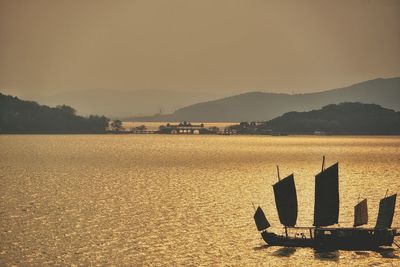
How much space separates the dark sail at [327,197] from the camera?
183ft

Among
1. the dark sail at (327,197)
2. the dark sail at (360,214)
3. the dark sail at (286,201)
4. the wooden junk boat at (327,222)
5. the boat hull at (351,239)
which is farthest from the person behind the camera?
the dark sail at (360,214)

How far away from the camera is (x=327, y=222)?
55.7 m

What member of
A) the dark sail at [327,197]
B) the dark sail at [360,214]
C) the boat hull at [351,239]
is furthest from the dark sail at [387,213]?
the dark sail at [327,197]

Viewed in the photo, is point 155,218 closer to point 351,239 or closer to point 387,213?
point 351,239

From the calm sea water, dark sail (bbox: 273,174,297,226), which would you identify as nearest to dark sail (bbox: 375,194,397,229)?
the calm sea water

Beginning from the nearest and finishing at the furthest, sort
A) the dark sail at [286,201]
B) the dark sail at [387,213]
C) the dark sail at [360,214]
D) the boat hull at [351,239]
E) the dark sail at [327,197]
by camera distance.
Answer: the boat hull at [351,239], the dark sail at [387,213], the dark sail at [327,197], the dark sail at [286,201], the dark sail at [360,214]

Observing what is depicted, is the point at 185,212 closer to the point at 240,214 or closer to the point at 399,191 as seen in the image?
the point at 240,214

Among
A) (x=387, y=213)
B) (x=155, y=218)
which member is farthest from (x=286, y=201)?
(x=155, y=218)

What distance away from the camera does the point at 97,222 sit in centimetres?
6669

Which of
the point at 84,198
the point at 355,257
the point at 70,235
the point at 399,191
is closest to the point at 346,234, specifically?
the point at 355,257

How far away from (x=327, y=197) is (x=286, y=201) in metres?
3.16

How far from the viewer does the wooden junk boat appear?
2085 inches

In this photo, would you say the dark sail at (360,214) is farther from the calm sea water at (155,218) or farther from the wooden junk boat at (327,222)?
the calm sea water at (155,218)

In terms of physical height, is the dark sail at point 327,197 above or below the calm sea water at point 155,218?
above
